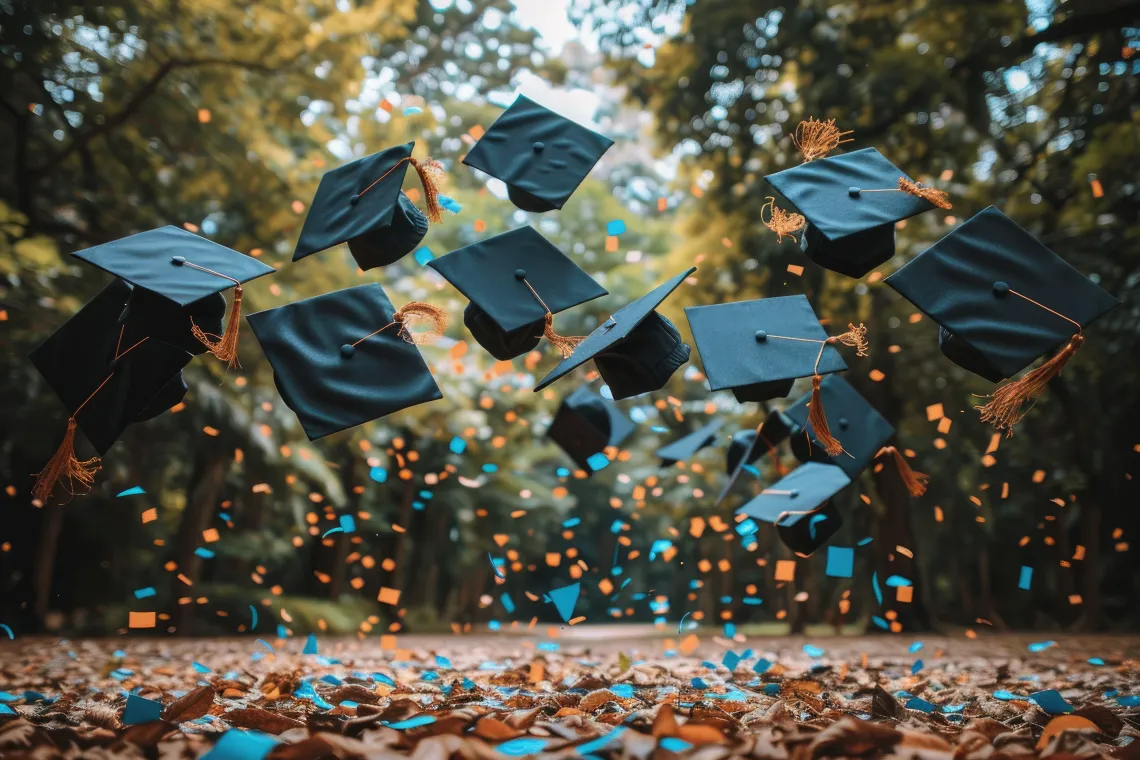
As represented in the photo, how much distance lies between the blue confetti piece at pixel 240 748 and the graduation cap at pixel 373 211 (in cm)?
155

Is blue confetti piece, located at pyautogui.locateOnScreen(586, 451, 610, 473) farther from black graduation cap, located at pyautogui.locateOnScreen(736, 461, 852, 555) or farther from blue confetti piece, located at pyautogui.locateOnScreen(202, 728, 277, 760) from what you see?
blue confetti piece, located at pyautogui.locateOnScreen(202, 728, 277, 760)

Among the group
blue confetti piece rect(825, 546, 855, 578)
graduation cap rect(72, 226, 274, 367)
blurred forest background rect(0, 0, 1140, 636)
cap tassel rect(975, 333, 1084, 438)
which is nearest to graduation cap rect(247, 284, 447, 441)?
graduation cap rect(72, 226, 274, 367)

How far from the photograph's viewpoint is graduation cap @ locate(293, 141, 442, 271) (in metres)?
2.78

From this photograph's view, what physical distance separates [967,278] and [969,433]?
20.5 feet

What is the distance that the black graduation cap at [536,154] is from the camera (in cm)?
307

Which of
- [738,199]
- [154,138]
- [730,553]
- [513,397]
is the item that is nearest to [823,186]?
[738,199]

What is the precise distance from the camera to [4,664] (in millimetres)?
4410

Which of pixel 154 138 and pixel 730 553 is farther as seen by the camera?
pixel 730 553

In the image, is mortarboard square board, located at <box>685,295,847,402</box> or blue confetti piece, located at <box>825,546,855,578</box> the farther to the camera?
blue confetti piece, located at <box>825,546,855,578</box>

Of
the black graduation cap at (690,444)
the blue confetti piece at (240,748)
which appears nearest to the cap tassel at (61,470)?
the blue confetti piece at (240,748)

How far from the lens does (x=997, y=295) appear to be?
254 cm

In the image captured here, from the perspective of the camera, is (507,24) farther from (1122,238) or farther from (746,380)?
(746,380)

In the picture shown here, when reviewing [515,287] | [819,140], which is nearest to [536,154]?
[515,287]

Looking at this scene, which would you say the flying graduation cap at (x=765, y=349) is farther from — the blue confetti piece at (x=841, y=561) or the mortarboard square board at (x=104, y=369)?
the mortarboard square board at (x=104, y=369)
